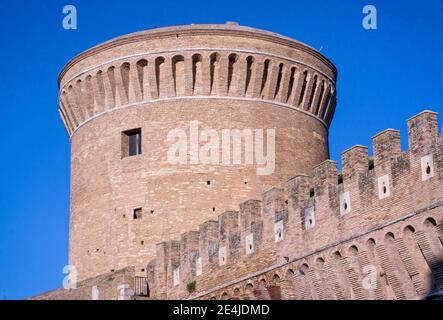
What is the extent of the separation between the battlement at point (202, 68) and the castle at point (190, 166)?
3cm

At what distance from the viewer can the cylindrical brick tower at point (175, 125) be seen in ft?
82.4

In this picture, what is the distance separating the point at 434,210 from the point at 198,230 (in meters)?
8.37

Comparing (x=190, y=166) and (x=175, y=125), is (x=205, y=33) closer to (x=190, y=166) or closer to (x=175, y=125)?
(x=175, y=125)

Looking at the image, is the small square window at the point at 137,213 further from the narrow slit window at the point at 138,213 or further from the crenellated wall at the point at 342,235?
the crenellated wall at the point at 342,235

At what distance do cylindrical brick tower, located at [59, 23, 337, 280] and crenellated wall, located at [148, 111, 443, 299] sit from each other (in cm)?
224

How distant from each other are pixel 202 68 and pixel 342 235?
8.23 metres

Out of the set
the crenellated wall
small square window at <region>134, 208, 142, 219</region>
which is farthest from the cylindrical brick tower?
the crenellated wall

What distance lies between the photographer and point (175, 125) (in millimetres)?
25500

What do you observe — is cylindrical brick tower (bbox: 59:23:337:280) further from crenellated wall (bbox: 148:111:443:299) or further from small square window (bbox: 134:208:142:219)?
crenellated wall (bbox: 148:111:443:299)

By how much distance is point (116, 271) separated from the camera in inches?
968

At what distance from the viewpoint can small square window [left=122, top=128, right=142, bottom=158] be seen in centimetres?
2592
